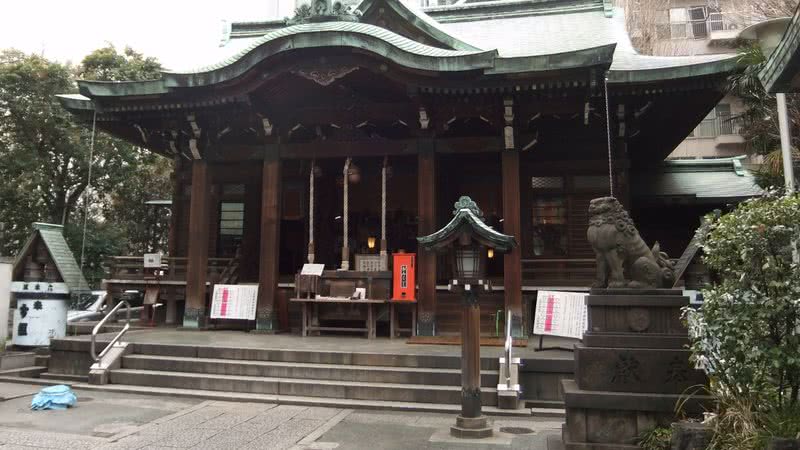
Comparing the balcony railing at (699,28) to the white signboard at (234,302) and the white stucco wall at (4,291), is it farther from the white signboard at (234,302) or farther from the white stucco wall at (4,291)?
the white stucco wall at (4,291)

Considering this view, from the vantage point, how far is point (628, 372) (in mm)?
5535

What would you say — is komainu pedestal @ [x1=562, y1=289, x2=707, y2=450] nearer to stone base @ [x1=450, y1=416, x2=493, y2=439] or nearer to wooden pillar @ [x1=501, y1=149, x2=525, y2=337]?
stone base @ [x1=450, y1=416, x2=493, y2=439]

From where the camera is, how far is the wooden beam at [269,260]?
12305 mm

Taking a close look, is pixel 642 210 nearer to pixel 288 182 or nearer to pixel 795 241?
pixel 288 182

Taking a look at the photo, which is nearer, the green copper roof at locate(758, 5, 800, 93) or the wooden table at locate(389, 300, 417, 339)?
the green copper roof at locate(758, 5, 800, 93)

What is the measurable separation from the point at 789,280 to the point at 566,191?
9586 mm

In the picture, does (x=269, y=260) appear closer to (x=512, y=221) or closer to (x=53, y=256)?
(x=53, y=256)

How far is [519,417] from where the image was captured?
7504 millimetres

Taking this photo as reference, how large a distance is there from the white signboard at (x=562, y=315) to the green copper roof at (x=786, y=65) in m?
4.43

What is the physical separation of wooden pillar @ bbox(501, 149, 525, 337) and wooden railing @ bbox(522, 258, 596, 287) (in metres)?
0.95

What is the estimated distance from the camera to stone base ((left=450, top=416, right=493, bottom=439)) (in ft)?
20.9

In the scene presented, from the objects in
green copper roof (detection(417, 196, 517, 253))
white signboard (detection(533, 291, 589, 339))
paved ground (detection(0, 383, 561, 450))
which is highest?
green copper roof (detection(417, 196, 517, 253))

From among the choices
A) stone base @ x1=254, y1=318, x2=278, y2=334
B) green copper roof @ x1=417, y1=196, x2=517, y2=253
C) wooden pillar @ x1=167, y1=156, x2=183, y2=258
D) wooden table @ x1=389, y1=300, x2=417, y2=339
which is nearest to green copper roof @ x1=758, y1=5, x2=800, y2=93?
green copper roof @ x1=417, y1=196, x2=517, y2=253

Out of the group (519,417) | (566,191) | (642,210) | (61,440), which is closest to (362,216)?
(566,191)
